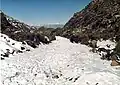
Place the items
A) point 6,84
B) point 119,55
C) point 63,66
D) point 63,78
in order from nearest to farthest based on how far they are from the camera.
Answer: point 6,84 → point 63,78 → point 63,66 → point 119,55

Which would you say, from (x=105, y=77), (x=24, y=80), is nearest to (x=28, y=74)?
(x=24, y=80)

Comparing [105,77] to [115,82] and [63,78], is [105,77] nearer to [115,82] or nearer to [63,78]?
[115,82]

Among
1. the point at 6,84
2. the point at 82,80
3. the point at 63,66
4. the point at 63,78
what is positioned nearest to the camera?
the point at 6,84

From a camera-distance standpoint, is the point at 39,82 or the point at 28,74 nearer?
the point at 39,82

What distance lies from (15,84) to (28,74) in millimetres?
3227

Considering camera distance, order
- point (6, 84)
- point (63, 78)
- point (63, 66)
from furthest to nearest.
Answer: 1. point (63, 66)
2. point (63, 78)
3. point (6, 84)

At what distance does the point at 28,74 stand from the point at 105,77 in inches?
265

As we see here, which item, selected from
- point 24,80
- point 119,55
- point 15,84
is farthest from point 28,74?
point 119,55

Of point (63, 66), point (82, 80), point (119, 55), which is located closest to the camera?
point (82, 80)

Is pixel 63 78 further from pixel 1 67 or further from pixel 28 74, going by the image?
pixel 1 67

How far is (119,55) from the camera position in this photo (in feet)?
90.8

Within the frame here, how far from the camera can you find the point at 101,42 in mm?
45312

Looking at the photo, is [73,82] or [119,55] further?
[119,55]

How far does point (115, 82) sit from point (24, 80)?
7.04m
